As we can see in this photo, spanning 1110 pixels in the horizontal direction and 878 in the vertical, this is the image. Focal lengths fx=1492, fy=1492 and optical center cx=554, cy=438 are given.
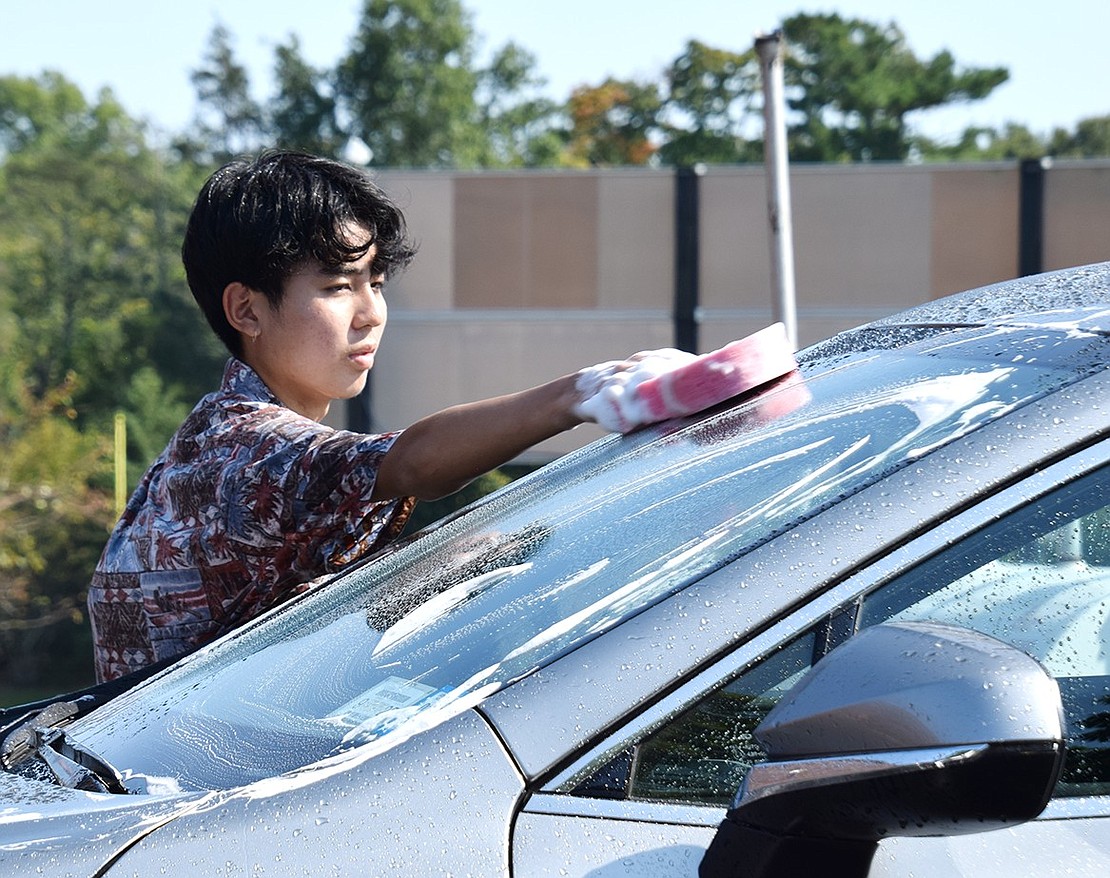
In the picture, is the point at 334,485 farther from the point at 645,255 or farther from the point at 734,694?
the point at 645,255

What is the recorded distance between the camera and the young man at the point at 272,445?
188cm

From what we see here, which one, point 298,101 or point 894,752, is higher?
point 298,101

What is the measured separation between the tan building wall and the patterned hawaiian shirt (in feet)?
45.4

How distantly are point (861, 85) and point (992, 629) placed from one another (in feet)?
148

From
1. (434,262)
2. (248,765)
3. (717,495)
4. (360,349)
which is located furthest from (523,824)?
(434,262)

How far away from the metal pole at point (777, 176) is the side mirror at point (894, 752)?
13.0 feet

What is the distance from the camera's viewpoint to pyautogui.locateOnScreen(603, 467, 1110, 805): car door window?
1.17 metres

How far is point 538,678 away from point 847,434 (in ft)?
1.31

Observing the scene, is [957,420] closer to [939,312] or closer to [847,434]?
[847,434]

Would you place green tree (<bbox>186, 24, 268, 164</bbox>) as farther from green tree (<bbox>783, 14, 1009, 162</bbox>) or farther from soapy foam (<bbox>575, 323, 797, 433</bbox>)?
soapy foam (<bbox>575, 323, 797, 433</bbox>)

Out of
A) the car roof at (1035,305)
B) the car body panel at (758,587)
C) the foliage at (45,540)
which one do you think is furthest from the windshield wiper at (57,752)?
the foliage at (45,540)

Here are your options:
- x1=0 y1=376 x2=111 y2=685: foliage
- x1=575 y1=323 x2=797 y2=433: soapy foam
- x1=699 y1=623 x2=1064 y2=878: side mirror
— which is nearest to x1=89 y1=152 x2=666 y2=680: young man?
x1=575 y1=323 x2=797 y2=433: soapy foam

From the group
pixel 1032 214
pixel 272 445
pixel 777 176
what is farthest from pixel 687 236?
pixel 272 445

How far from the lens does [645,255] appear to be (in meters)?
17.9
